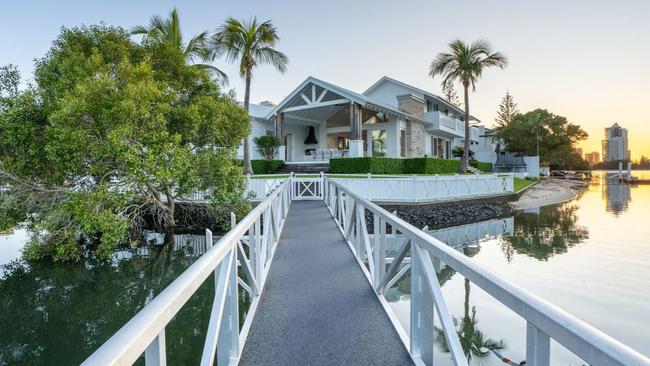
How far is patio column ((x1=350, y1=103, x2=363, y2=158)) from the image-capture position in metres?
19.0

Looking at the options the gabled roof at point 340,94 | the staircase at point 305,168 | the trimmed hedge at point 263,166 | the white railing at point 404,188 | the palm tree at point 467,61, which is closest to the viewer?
the white railing at point 404,188

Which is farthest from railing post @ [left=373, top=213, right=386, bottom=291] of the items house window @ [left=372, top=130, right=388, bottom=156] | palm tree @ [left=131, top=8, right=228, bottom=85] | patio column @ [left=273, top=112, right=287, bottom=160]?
house window @ [left=372, top=130, right=388, bottom=156]

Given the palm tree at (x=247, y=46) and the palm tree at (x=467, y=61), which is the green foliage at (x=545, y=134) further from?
the palm tree at (x=247, y=46)

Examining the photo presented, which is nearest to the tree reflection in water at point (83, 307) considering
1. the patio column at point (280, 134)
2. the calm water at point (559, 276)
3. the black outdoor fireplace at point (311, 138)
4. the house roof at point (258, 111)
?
the calm water at point (559, 276)

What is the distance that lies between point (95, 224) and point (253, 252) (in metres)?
5.78

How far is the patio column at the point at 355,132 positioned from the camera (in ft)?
62.5

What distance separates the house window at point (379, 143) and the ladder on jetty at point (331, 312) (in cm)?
1732

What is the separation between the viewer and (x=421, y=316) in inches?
107

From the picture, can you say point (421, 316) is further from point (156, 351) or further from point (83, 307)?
point (83, 307)

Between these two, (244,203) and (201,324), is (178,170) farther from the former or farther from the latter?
(201,324)

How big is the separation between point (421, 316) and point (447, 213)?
12557 mm

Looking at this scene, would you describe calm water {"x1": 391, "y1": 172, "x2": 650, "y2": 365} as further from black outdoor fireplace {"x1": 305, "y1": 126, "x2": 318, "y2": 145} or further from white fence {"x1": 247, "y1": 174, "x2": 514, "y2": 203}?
black outdoor fireplace {"x1": 305, "y1": 126, "x2": 318, "y2": 145}

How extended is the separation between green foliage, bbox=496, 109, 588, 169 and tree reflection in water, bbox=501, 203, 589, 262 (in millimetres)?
31026

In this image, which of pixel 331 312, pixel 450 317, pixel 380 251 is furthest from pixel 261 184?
pixel 450 317
